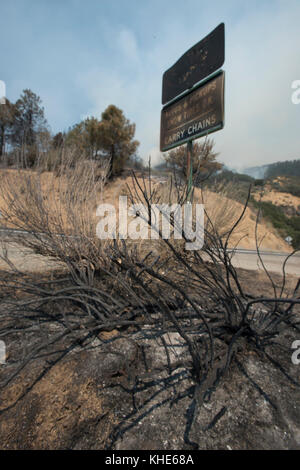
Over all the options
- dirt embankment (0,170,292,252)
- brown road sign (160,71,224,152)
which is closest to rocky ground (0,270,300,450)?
dirt embankment (0,170,292,252)

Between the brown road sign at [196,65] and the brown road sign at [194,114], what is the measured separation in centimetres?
21

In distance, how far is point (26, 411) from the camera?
3.66 ft

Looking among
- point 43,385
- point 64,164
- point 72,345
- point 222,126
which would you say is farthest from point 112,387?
point 222,126

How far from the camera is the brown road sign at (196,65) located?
379 centimetres

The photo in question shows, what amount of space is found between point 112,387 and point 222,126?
3.76m

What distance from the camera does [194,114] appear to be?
4.15m

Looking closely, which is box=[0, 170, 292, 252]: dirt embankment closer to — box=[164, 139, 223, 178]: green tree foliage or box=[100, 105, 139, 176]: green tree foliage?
box=[164, 139, 223, 178]: green tree foliage

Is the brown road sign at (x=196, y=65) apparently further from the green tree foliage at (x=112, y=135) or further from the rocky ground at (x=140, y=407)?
the green tree foliage at (x=112, y=135)

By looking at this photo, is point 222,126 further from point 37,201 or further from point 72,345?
point 72,345

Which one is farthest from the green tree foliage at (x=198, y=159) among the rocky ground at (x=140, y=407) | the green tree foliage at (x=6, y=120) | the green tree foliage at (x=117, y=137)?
the green tree foliage at (x=6, y=120)

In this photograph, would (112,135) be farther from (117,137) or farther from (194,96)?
(194,96)

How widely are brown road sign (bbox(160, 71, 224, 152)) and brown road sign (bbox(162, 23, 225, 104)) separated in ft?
0.69

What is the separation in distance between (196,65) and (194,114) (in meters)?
0.98

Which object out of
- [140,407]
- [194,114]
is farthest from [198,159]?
[194,114]
